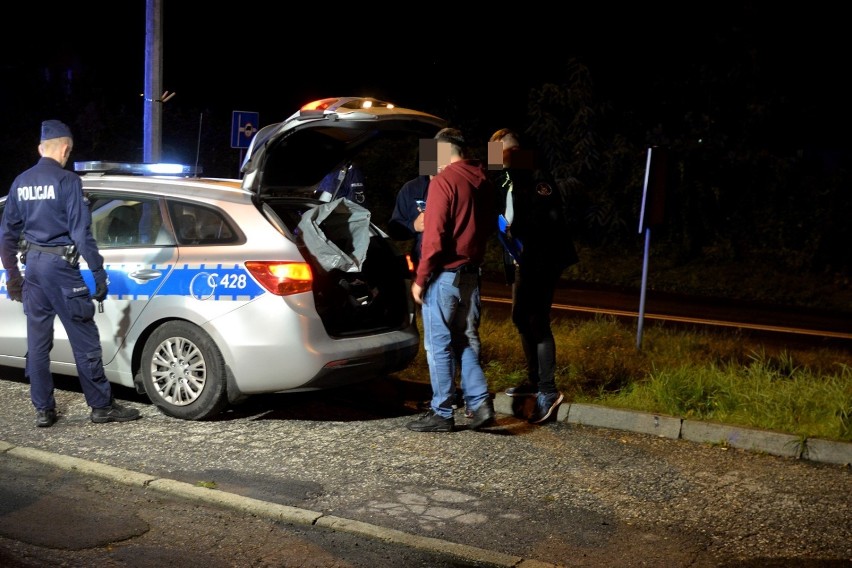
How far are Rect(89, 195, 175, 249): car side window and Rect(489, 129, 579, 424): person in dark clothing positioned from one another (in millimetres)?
2229

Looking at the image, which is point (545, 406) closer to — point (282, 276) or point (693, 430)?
point (693, 430)

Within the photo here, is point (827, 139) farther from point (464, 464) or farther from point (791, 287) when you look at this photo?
point (464, 464)

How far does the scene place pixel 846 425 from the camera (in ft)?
21.6

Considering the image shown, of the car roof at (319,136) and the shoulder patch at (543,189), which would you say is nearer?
the car roof at (319,136)

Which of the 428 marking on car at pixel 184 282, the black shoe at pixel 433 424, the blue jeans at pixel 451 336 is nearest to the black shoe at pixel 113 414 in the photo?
the 428 marking on car at pixel 184 282

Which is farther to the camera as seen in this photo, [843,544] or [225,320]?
[225,320]

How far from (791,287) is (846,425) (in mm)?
11159

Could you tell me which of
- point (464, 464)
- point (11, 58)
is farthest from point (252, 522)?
point (11, 58)

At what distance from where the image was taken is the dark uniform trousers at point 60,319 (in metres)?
6.68

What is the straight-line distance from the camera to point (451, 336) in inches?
272

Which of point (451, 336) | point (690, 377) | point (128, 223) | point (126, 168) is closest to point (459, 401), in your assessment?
point (451, 336)

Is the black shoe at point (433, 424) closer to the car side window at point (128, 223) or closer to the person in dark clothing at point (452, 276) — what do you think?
the person in dark clothing at point (452, 276)

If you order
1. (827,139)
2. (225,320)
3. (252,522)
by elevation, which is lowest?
(252,522)

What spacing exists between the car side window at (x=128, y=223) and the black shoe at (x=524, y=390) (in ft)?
8.15
